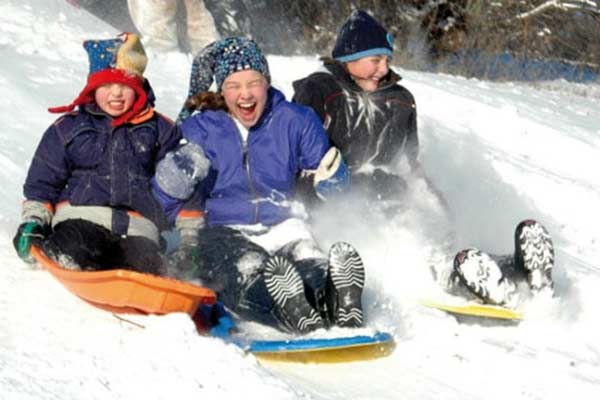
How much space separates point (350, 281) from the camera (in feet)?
12.1

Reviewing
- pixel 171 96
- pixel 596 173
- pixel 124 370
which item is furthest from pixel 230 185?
pixel 596 173

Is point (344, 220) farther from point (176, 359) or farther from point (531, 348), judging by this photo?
point (176, 359)

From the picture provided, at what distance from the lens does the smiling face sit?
169 inches

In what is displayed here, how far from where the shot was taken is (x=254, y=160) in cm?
435

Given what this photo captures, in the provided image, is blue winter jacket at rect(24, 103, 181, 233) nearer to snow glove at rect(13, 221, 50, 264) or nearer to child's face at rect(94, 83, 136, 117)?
child's face at rect(94, 83, 136, 117)

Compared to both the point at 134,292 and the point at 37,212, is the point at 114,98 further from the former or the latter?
the point at 134,292

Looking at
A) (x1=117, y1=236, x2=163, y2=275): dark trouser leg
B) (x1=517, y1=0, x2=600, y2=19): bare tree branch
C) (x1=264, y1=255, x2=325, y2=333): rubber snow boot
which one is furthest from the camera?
(x1=517, y1=0, x2=600, y2=19): bare tree branch

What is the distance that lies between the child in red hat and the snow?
0.24m

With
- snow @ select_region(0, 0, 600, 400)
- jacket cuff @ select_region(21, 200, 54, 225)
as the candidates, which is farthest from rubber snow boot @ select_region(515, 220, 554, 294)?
jacket cuff @ select_region(21, 200, 54, 225)

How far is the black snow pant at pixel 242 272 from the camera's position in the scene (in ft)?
12.7

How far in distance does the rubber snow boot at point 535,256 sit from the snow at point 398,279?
84mm

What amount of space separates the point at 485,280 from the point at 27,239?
171 cm

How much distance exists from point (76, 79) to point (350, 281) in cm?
350

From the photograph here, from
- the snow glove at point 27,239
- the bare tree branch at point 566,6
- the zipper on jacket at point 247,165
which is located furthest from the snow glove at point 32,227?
the bare tree branch at point 566,6
